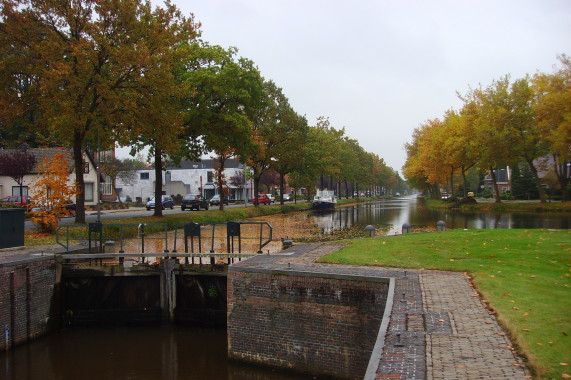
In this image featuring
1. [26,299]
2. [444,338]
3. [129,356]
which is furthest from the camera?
[26,299]

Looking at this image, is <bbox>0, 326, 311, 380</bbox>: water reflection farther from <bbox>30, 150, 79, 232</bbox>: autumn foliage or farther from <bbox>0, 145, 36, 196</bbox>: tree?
<bbox>0, 145, 36, 196</bbox>: tree

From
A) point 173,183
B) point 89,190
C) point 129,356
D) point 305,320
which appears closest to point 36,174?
point 89,190

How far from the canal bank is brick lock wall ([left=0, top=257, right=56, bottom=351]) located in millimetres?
8861

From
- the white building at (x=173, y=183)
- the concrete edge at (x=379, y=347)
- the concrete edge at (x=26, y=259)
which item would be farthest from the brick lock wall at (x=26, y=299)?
the white building at (x=173, y=183)

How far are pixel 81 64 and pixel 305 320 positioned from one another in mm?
16694

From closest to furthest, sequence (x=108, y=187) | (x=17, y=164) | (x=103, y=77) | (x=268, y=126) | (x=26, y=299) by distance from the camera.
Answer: (x=26, y=299)
(x=103, y=77)
(x=17, y=164)
(x=268, y=126)
(x=108, y=187)

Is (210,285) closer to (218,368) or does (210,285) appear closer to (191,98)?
(218,368)

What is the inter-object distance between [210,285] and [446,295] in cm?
804

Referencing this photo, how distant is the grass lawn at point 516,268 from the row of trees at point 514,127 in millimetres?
27168

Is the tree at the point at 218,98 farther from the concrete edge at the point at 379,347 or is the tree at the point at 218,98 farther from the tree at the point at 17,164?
the concrete edge at the point at 379,347

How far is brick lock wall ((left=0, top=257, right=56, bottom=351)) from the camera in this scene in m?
12.5

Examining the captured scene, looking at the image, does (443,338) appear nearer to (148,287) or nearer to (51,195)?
(148,287)

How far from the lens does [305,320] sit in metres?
10.1

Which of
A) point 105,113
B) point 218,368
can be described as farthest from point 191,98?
point 218,368
